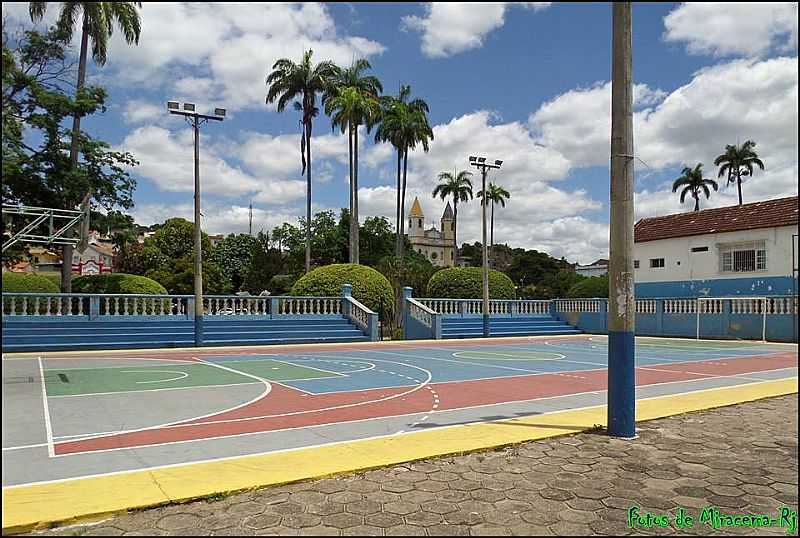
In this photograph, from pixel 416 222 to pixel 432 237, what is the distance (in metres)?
4.83

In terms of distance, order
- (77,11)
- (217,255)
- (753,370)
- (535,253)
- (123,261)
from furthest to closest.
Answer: (535,253)
(217,255)
(123,261)
(753,370)
(77,11)

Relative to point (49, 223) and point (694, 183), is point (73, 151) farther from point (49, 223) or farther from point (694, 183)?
point (694, 183)

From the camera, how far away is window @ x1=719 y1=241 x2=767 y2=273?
1321 inches

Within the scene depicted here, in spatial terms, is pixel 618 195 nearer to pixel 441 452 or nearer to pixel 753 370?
pixel 441 452

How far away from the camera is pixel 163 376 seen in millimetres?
12133

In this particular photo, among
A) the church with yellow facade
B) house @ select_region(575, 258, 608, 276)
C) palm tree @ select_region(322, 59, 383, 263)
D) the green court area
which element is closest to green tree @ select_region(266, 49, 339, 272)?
palm tree @ select_region(322, 59, 383, 263)

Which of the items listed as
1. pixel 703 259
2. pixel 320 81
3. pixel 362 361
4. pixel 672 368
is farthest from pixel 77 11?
pixel 703 259

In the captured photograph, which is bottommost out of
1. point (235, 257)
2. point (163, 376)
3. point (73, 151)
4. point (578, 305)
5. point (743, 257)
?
point (163, 376)

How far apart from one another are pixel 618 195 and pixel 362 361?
9984 millimetres

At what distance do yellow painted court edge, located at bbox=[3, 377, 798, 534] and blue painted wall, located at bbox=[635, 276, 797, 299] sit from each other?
25.5m

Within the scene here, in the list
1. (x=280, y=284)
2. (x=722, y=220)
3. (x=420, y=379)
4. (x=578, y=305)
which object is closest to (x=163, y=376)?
(x=420, y=379)

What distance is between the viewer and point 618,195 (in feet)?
22.5

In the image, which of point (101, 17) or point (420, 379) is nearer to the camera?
point (101, 17)

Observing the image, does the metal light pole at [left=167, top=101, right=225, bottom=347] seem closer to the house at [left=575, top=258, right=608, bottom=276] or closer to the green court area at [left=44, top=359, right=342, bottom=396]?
the green court area at [left=44, top=359, right=342, bottom=396]
